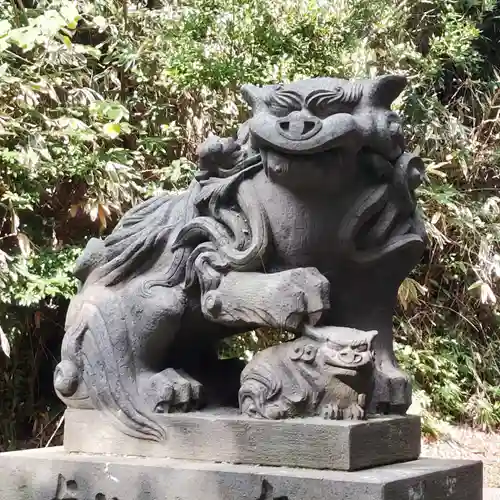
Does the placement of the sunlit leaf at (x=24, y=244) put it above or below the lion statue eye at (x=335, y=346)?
above

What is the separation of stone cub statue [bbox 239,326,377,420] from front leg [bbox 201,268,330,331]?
0.20ft

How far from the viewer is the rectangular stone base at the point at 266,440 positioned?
2428 millimetres

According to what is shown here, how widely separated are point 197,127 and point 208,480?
12.1 feet

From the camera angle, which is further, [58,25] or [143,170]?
[143,170]

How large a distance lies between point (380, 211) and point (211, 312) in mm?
550

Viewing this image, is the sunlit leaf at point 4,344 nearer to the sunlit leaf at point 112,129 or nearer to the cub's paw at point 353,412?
the sunlit leaf at point 112,129

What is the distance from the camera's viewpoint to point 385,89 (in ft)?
8.99

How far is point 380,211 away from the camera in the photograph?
2.73 m

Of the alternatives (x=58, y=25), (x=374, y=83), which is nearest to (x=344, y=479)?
(x=374, y=83)

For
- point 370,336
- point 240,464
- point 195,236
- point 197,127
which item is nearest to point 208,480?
point 240,464

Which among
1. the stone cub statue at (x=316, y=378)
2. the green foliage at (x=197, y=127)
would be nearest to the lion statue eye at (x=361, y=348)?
the stone cub statue at (x=316, y=378)

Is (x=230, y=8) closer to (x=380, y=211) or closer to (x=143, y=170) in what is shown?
(x=143, y=170)

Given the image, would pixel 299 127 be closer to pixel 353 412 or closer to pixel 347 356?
pixel 347 356

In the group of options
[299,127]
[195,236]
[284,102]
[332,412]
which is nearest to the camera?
[332,412]
